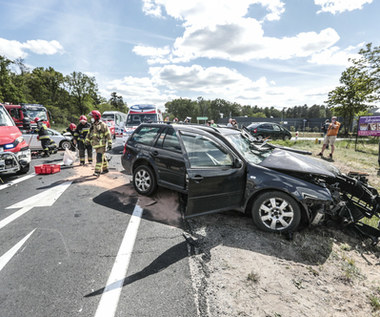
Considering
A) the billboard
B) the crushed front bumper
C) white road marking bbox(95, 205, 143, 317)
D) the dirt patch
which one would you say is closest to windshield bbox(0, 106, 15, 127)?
the crushed front bumper

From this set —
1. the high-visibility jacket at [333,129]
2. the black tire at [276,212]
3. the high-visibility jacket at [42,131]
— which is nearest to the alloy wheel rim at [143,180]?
the black tire at [276,212]

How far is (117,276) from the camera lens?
2340 mm

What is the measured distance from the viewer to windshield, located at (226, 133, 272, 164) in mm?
3508

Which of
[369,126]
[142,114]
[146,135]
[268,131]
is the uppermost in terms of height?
[142,114]

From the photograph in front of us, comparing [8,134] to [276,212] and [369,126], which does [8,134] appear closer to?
[276,212]

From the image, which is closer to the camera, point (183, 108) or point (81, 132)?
point (81, 132)

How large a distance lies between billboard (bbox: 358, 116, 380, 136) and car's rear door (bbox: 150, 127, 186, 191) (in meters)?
14.0

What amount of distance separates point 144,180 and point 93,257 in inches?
87.1

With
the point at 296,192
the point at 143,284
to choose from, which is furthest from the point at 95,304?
the point at 296,192

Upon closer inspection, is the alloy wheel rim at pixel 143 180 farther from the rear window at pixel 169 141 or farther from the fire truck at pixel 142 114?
the fire truck at pixel 142 114

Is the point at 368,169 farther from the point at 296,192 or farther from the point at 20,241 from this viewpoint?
the point at 20,241

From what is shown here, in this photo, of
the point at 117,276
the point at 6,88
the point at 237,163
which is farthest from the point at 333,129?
the point at 6,88

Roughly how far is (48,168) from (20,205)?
2.68m

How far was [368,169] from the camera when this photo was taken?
7473 millimetres
